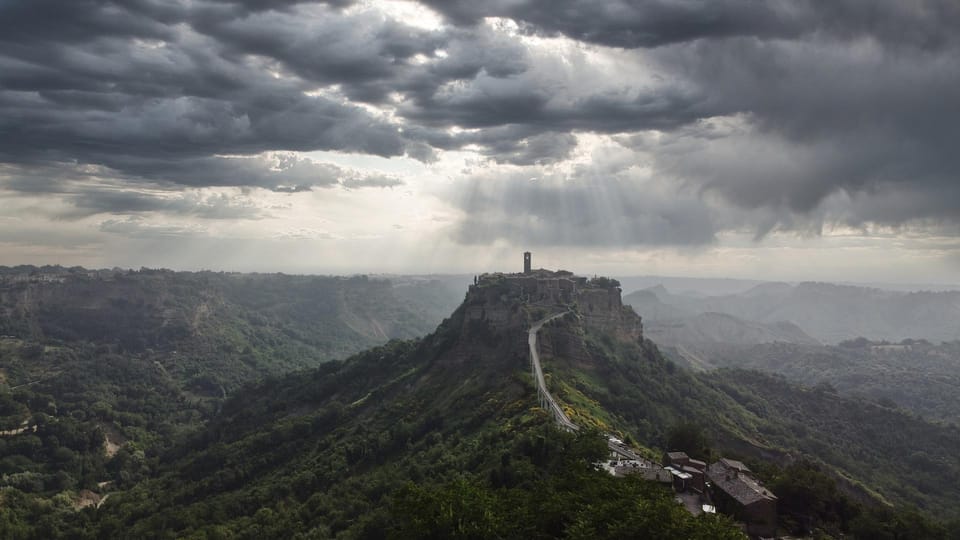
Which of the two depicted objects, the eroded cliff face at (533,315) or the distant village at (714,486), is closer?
the distant village at (714,486)

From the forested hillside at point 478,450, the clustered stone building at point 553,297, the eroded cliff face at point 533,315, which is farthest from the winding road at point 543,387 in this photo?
the clustered stone building at point 553,297

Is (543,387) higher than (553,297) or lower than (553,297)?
lower

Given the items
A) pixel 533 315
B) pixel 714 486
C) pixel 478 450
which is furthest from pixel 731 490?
pixel 533 315

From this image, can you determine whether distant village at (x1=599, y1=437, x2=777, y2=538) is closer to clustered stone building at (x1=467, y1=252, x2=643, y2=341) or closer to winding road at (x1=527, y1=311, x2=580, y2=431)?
winding road at (x1=527, y1=311, x2=580, y2=431)

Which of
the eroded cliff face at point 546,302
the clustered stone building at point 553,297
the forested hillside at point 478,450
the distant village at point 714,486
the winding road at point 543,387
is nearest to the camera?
the forested hillside at point 478,450

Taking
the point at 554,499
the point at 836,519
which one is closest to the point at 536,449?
the point at 554,499

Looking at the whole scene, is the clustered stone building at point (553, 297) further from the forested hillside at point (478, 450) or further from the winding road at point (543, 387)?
the winding road at point (543, 387)

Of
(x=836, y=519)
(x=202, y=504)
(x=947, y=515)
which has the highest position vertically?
(x=836, y=519)

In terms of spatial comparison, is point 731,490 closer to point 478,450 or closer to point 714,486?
point 714,486

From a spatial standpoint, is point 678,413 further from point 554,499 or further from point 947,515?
point 554,499
